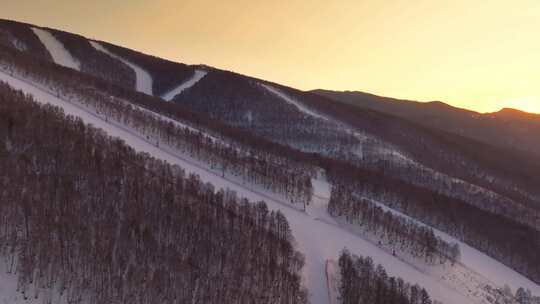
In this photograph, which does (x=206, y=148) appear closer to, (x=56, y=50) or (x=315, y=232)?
(x=315, y=232)

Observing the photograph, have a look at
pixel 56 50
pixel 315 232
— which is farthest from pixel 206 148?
pixel 56 50

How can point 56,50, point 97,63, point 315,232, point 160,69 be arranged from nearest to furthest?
1. point 315,232
2. point 97,63
3. point 56,50
4. point 160,69

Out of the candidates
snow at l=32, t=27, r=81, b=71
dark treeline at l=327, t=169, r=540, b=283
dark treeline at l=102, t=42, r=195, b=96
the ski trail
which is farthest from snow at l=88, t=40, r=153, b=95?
dark treeline at l=327, t=169, r=540, b=283

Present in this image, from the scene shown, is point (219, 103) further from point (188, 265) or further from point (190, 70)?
point (188, 265)

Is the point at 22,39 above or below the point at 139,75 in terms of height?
above

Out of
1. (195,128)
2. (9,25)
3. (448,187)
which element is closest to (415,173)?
(448,187)

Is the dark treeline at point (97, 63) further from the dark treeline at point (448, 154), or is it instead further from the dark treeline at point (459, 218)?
the dark treeline at point (459, 218)

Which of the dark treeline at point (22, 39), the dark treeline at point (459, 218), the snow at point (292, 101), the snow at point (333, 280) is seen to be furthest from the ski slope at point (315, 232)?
the dark treeline at point (22, 39)
